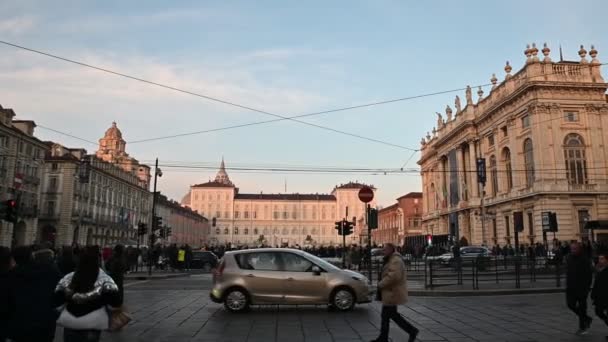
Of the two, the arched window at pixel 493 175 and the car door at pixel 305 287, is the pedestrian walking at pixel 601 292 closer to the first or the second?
the car door at pixel 305 287

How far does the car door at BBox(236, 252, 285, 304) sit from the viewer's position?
11992 millimetres

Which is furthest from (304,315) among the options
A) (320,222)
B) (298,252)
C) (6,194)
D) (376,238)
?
(320,222)

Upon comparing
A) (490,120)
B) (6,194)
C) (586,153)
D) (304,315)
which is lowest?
(304,315)

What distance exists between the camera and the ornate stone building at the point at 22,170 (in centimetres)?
5131

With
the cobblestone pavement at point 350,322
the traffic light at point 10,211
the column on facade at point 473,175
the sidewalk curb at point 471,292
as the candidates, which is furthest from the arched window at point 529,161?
the traffic light at point 10,211

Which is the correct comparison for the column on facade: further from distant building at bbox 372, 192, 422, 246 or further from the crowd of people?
the crowd of people

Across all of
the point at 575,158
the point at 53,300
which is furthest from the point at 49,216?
the point at 53,300

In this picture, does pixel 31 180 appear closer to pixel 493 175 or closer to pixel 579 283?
pixel 493 175

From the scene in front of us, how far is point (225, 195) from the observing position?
152m

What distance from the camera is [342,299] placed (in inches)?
477

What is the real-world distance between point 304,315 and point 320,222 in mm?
139581

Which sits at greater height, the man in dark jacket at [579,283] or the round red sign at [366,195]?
the round red sign at [366,195]

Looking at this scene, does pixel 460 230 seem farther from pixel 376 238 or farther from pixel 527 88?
pixel 376 238

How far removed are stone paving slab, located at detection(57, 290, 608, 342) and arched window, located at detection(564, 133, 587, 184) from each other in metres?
36.9
